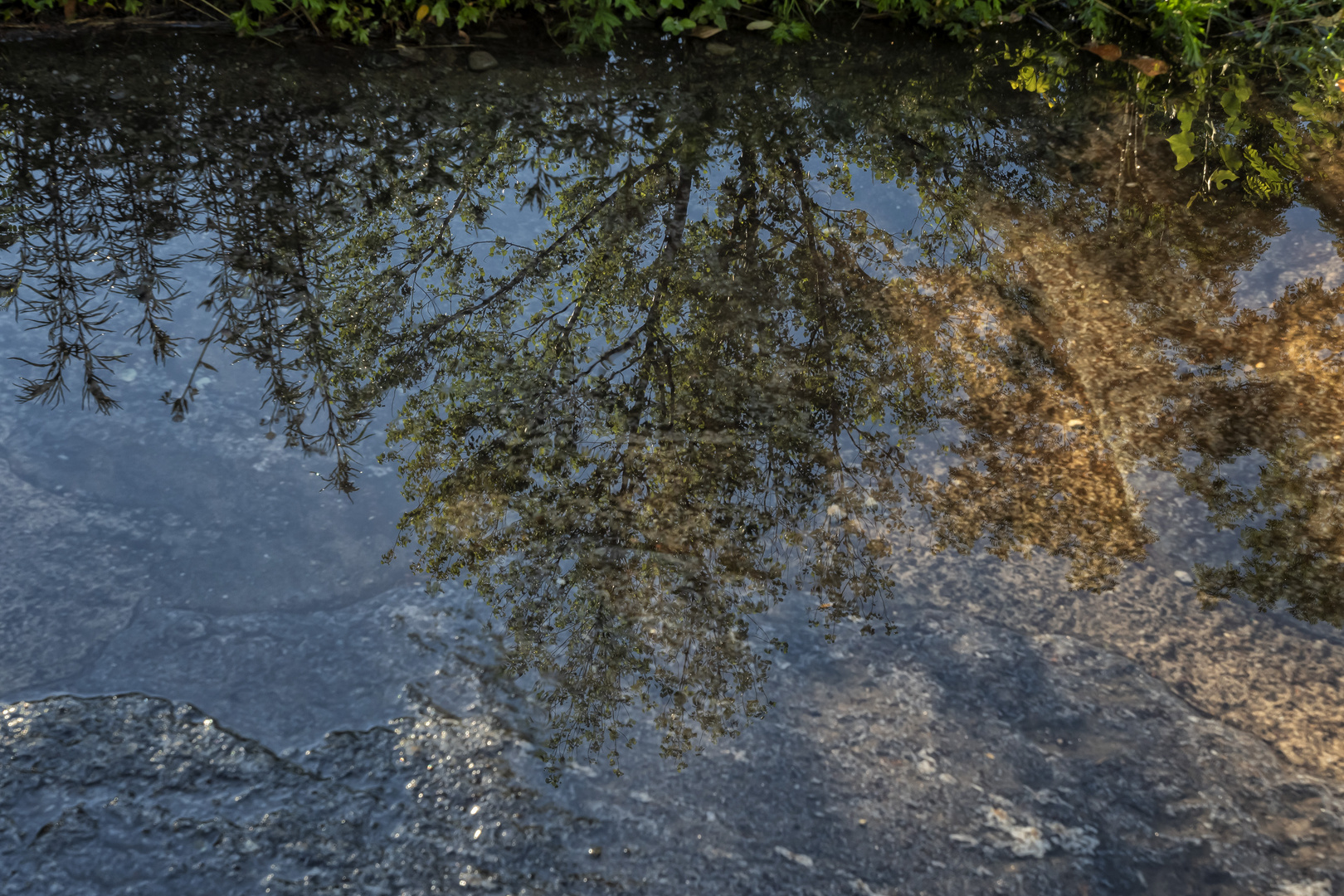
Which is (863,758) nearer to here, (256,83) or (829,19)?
(256,83)

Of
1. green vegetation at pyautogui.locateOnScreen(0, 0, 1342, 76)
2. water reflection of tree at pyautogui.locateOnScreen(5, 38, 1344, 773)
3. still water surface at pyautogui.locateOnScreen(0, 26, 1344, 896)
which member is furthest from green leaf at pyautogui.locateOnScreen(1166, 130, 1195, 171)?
green vegetation at pyautogui.locateOnScreen(0, 0, 1342, 76)

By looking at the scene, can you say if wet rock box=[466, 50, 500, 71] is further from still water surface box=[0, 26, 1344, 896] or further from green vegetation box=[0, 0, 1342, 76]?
still water surface box=[0, 26, 1344, 896]

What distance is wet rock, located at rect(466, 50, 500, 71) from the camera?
435cm

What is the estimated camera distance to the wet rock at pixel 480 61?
14.3 ft

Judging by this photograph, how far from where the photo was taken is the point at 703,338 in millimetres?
2842

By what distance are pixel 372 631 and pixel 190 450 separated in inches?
35.2

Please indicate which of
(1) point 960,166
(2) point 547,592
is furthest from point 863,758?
(1) point 960,166

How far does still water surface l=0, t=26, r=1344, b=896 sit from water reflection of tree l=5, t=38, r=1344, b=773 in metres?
0.02

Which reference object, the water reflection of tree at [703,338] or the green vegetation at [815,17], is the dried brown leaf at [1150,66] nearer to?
the green vegetation at [815,17]

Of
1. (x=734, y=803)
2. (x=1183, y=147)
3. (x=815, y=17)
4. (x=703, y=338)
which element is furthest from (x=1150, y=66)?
(x=734, y=803)

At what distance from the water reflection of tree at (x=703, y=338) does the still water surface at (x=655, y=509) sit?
0.05 ft

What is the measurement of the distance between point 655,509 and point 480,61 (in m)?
3.07

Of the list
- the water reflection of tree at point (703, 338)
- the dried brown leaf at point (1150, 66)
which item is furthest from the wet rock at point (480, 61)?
the dried brown leaf at point (1150, 66)

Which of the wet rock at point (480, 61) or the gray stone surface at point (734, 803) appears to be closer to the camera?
the gray stone surface at point (734, 803)
